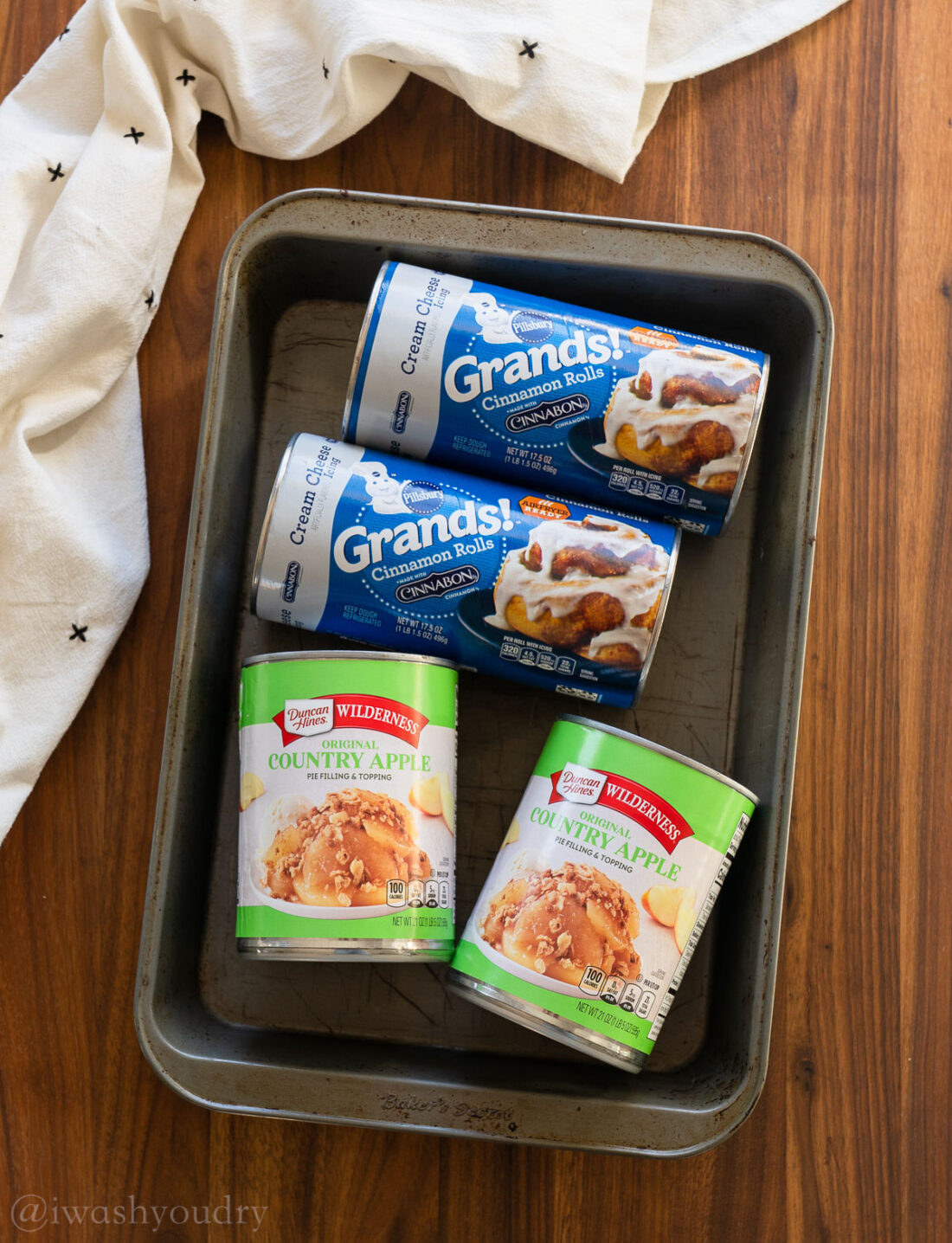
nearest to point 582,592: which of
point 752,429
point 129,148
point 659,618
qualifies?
point 659,618

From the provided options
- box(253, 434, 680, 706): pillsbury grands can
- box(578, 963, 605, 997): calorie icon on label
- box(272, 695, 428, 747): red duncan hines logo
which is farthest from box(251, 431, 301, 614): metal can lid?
box(578, 963, 605, 997): calorie icon on label

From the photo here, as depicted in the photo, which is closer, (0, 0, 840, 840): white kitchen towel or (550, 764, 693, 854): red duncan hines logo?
(550, 764, 693, 854): red duncan hines logo

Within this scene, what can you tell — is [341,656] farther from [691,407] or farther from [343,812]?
[691,407]

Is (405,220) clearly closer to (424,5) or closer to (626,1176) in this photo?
(424,5)

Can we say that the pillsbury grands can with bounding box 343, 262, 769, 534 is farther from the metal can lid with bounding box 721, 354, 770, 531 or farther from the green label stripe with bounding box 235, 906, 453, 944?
the green label stripe with bounding box 235, 906, 453, 944

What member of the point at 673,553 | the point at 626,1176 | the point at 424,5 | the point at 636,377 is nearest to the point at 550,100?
the point at 424,5
